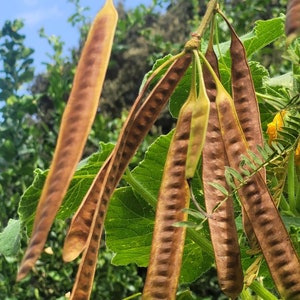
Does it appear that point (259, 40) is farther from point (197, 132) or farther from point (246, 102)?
point (197, 132)

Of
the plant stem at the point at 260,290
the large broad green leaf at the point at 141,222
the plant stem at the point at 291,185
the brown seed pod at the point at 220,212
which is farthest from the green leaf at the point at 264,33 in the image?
the brown seed pod at the point at 220,212

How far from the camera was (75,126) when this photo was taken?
42cm

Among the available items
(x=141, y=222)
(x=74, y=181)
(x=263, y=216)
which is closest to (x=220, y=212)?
(x=263, y=216)

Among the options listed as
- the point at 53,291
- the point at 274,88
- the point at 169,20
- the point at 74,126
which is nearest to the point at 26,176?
the point at 53,291

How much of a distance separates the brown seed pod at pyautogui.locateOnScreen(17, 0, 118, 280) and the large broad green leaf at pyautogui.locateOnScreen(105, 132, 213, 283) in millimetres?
570

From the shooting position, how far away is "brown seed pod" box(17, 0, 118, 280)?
406 millimetres

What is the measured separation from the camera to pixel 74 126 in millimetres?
424

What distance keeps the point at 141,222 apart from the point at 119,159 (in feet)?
2.04

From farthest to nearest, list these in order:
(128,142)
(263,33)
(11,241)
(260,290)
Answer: (263,33)
(11,241)
(260,290)
(128,142)

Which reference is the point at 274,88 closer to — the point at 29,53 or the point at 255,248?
the point at 255,248

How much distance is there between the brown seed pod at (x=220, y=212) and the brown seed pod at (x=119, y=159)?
0.13 ft

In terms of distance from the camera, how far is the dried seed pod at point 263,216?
502 millimetres

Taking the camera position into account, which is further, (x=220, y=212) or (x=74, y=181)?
(x=74, y=181)

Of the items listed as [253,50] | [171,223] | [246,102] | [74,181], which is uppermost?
[253,50]
